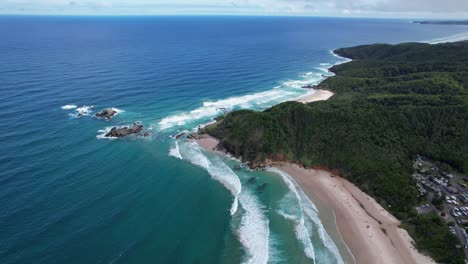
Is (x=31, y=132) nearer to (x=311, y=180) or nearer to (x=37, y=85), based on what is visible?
(x=37, y=85)

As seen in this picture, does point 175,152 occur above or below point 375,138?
below

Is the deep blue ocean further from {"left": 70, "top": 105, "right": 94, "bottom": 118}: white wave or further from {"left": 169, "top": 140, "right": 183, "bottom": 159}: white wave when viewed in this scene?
{"left": 70, "top": 105, "right": 94, "bottom": 118}: white wave

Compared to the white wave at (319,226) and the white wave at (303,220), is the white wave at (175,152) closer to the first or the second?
the white wave at (303,220)

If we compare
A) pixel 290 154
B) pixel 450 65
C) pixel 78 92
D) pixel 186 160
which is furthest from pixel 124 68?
pixel 450 65

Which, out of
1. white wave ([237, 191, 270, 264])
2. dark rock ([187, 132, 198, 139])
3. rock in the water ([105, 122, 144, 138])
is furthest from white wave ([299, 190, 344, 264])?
rock in the water ([105, 122, 144, 138])

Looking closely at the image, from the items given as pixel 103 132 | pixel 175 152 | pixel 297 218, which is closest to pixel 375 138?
pixel 297 218

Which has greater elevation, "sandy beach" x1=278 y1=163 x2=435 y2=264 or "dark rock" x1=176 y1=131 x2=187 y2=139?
"dark rock" x1=176 y1=131 x2=187 y2=139

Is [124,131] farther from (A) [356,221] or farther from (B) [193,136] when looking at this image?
(A) [356,221]
